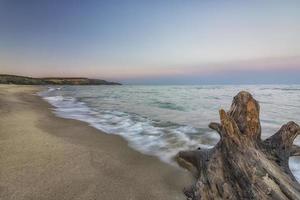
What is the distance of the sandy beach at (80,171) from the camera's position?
10.6 feet

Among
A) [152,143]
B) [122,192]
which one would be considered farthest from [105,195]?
[152,143]

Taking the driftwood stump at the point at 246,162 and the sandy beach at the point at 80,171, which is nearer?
the driftwood stump at the point at 246,162

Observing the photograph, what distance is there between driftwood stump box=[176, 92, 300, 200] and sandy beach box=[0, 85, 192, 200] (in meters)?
0.68

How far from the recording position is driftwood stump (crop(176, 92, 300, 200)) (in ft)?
7.59

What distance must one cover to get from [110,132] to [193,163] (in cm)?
377

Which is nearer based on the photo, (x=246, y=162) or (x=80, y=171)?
(x=246, y=162)

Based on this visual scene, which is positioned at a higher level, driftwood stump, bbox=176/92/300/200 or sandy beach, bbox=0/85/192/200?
driftwood stump, bbox=176/92/300/200

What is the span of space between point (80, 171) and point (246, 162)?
2.56 metres

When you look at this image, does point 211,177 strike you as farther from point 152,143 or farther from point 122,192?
point 152,143

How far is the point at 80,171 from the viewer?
391 centimetres

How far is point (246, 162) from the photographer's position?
103 inches

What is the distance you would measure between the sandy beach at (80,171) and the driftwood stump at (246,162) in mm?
681

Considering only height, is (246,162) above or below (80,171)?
above

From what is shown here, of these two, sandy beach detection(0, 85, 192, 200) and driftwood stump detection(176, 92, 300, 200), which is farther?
sandy beach detection(0, 85, 192, 200)
